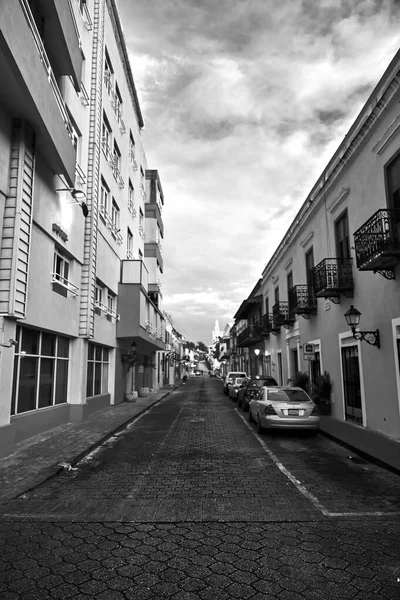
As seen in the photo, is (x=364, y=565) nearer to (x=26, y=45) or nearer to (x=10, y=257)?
(x=10, y=257)

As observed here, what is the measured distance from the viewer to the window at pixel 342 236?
13570 mm

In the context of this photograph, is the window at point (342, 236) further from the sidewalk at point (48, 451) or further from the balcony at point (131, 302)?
the balcony at point (131, 302)

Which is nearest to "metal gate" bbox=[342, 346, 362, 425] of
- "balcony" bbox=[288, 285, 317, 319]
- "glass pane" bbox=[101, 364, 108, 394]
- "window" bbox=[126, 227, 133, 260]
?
"balcony" bbox=[288, 285, 317, 319]

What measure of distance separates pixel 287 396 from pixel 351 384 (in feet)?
10.2

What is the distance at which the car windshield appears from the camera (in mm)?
11508

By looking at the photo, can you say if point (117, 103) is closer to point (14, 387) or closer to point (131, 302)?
point (131, 302)

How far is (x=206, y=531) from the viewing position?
4.74 meters

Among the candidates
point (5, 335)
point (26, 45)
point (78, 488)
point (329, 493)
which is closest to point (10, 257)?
point (5, 335)

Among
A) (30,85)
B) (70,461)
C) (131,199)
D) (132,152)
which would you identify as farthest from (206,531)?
(132,152)

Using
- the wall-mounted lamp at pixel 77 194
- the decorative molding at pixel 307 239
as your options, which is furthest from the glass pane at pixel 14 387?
the decorative molding at pixel 307 239

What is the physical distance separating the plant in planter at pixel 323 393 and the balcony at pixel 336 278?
10.9ft

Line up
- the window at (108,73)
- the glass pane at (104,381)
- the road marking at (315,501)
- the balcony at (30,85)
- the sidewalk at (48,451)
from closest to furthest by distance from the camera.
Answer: the road marking at (315,501), the sidewalk at (48,451), the balcony at (30,85), the glass pane at (104,381), the window at (108,73)

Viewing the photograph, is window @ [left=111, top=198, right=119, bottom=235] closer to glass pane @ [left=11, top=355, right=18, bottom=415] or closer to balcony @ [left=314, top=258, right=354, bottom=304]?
balcony @ [left=314, top=258, right=354, bottom=304]

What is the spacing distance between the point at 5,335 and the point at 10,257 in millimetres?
1661
